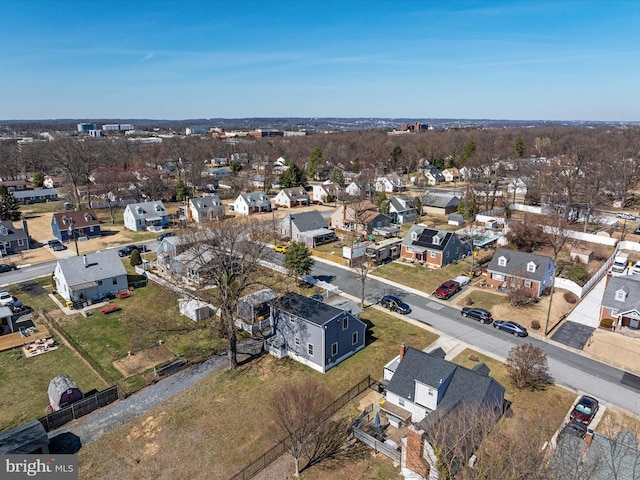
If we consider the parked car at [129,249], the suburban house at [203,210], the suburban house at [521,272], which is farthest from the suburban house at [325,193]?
the suburban house at [521,272]

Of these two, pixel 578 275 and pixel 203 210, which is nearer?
pixel 578 275

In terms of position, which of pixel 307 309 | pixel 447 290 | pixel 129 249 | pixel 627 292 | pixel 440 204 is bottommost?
pixel 447 290

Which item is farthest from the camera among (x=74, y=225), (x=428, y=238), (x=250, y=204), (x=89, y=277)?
(x=250, y=204)

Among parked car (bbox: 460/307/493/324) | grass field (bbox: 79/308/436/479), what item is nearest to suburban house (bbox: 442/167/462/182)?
parked car (bbox: 460/307/493/324)

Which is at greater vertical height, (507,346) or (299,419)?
(299,419)

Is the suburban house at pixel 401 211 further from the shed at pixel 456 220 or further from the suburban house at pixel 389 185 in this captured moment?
the suburban house at pixel 389 185

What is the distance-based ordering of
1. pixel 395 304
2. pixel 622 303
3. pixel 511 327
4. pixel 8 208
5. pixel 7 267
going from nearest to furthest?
1. pixel 511 327
2. pixel 622 303
3. pixel 395 304
4. pixel 7 267
5. pixel 8 208

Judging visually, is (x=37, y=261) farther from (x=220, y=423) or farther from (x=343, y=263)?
(x=220, y=423)

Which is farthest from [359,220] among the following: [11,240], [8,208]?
[8,208]

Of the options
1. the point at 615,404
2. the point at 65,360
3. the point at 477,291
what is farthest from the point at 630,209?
the point at 65,360

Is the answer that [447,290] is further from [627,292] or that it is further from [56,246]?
[56,246]
